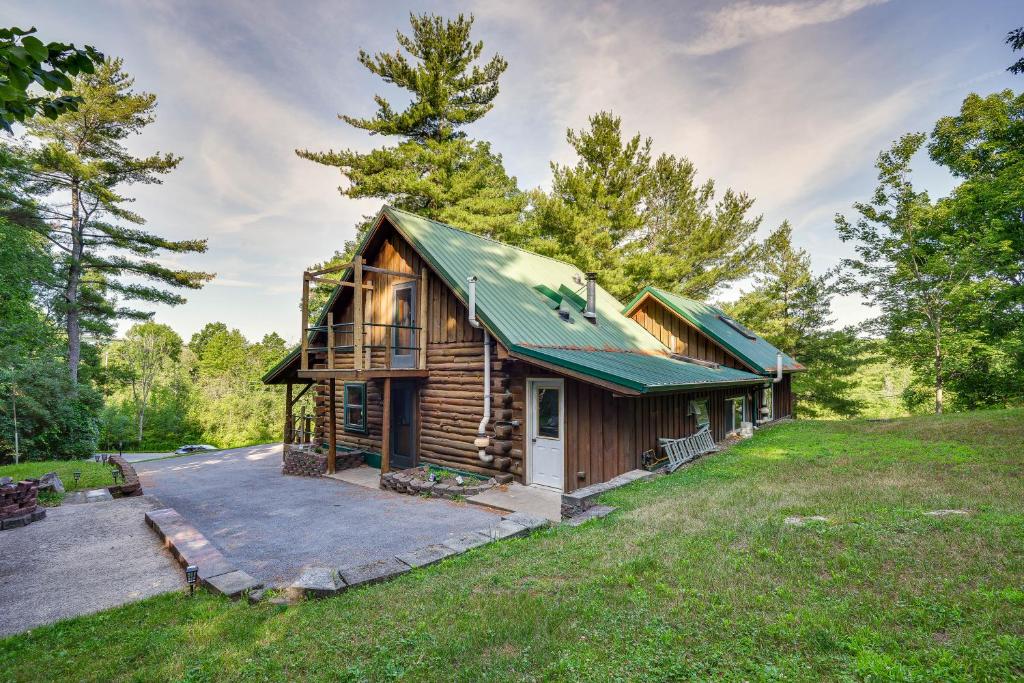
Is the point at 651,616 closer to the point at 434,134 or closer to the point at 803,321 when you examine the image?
the point at 434,134

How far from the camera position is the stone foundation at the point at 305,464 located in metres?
12.3

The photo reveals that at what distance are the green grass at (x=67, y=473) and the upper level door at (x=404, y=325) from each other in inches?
284

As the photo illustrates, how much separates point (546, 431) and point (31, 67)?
8642 mm

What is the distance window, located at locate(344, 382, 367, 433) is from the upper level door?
191 cm

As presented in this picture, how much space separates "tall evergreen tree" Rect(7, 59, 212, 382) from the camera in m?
19.5

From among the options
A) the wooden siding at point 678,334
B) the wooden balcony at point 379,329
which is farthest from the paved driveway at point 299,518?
the wooden siding at point 678,334

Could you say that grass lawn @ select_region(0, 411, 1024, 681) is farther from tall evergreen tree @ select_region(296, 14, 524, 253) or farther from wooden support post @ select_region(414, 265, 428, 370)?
tall evergreen tree @ select_region(296, 14, 524, 253)

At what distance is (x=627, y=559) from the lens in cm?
502

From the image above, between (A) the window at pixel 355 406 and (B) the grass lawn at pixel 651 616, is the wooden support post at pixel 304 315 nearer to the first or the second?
(A) the window at pixel 355 406

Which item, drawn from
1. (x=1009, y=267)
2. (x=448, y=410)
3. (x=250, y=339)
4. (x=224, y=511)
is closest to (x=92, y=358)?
(x=224, y=511)

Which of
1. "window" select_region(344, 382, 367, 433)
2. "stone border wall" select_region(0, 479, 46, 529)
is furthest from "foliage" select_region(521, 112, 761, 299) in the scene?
"stone border wall" select_region(0, 479, 46, 529)

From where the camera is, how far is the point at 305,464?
1252 centimetres

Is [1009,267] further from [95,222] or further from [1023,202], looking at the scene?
[95,222]

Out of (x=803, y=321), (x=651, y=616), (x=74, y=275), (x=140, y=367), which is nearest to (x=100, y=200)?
(x=74, y=275)
